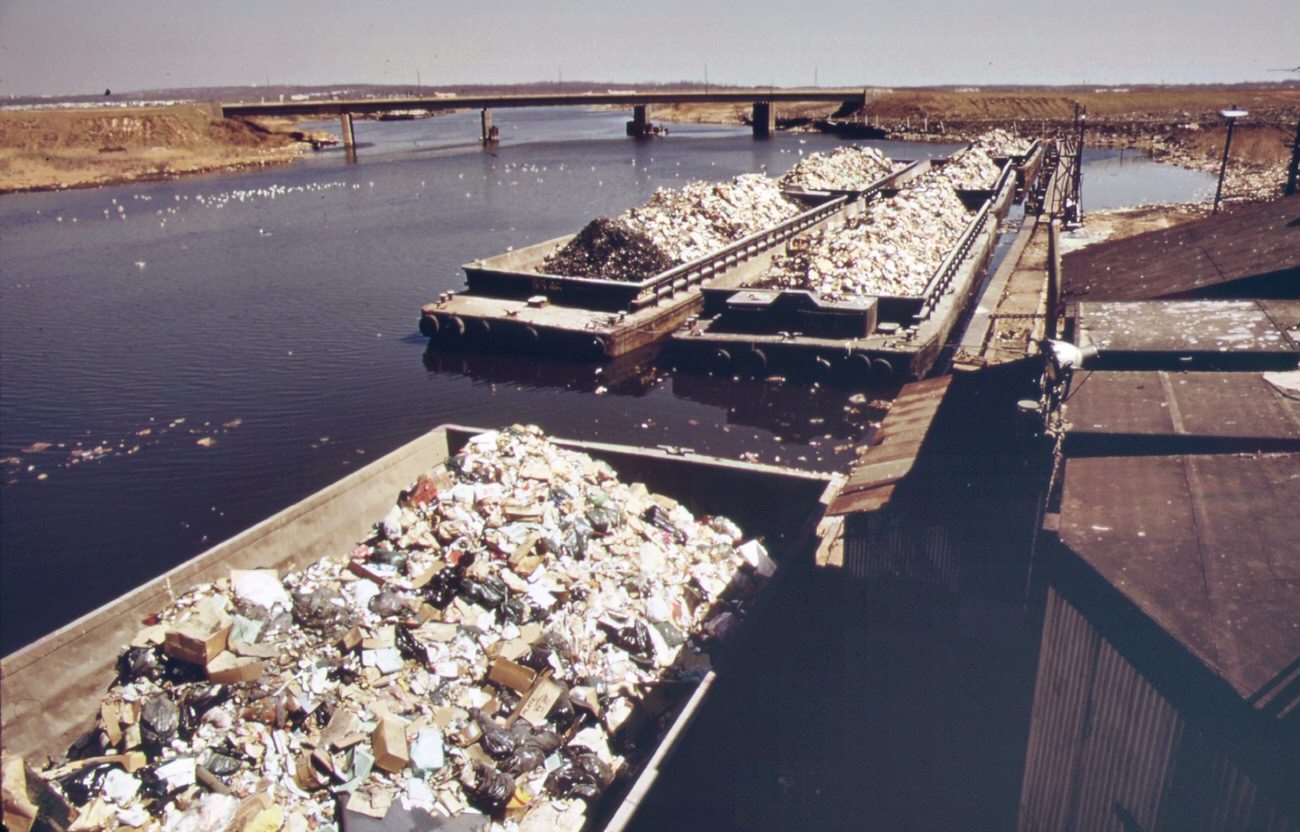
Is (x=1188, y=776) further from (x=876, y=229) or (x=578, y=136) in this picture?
(x=578, y=136)

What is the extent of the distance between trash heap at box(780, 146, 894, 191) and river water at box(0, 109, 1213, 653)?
34.6ft

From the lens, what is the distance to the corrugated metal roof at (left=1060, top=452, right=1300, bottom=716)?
149 inches

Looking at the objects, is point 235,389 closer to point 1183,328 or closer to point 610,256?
point 610,256

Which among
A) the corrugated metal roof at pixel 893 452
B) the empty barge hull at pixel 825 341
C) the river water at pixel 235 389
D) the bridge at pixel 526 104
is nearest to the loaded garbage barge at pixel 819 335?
the empty barge hull at pixel 825 341

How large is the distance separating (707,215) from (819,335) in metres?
10.4

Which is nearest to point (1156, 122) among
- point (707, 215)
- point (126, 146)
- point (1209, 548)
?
point (707, 215)

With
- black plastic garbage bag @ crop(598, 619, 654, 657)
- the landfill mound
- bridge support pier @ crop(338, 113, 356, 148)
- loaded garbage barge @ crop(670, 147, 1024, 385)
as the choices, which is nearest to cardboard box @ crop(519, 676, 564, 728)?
black plastic garbage bag @ crop(598, 619, 654, 657)

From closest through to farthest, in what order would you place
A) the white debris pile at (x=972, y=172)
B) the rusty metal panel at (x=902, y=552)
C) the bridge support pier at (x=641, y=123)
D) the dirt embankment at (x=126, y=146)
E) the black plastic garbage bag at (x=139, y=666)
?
the black plastic garbage bag at (x=139, y=666)
the rusty metal panel at (x=902, y=552)
the white debris pile at (x=972, y=172)
the dirt embankment at (x=126, y=146)
the bridge support pier at (x=641, y=123)

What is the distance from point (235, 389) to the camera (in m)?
17.4

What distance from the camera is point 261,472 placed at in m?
13.8

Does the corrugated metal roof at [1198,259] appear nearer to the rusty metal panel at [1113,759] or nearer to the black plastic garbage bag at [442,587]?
the rusty metal panel at [1113,759]

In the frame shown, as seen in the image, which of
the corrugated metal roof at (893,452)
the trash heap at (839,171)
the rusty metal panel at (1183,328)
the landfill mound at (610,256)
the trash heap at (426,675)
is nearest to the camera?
the trash heap at (426,675)

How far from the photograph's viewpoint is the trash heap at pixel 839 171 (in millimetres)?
34125

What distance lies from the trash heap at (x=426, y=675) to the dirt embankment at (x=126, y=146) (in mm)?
60585
